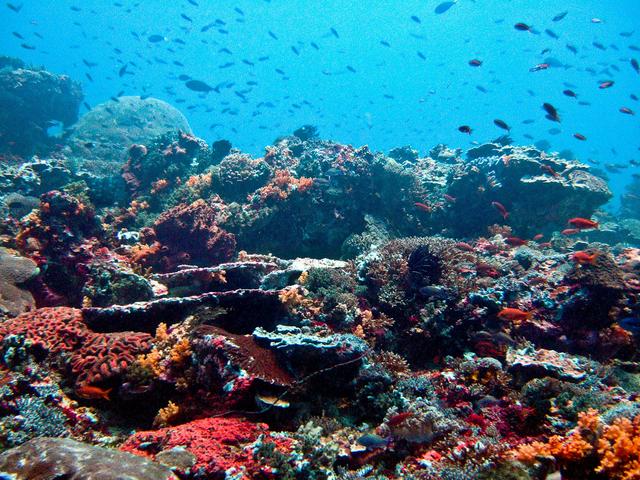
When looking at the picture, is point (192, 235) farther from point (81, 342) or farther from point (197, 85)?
point (197, 85)

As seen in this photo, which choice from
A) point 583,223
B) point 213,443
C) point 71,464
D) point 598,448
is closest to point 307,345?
point 213,443

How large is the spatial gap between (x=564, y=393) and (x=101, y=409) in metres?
6.42

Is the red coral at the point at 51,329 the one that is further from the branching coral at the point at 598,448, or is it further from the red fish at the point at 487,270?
the red fish at the point at 487,270

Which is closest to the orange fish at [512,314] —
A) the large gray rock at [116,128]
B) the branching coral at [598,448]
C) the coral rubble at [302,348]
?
the coral rubble at [302,348]

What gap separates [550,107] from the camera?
32.4 feet

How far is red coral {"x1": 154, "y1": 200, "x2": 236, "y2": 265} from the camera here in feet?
33.0

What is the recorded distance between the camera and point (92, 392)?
4.44m

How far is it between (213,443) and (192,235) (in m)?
7.33

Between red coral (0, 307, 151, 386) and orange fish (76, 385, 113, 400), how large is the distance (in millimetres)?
116

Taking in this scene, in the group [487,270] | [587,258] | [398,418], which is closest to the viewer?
[398,418]

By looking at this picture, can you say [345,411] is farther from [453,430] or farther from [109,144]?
[109,144]

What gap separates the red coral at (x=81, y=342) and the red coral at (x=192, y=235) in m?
4.45

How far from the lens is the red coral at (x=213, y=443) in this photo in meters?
3.52

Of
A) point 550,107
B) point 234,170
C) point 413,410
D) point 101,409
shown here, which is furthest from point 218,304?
point 550,107
